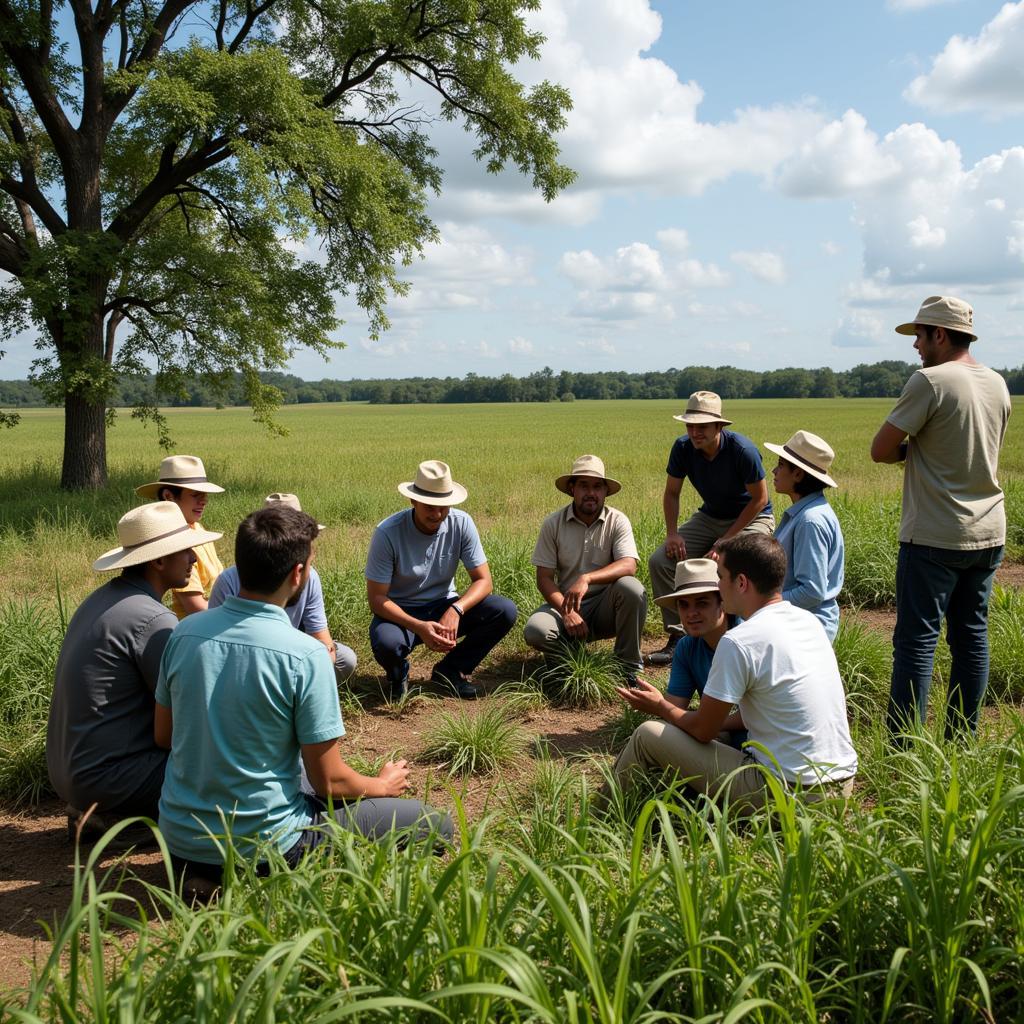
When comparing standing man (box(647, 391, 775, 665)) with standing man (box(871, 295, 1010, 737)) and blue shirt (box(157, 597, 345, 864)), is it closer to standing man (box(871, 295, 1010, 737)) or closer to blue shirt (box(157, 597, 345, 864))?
standing man (box(871, 295, 1010, 737))

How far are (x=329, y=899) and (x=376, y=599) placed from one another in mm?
3339

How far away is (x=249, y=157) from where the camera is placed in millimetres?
13672

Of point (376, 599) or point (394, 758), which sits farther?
point (376, 599)

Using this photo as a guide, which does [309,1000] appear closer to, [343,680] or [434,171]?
[343,680]

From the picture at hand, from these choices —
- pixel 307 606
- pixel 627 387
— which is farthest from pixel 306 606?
pixel 627 387

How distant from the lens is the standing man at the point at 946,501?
13.5ft

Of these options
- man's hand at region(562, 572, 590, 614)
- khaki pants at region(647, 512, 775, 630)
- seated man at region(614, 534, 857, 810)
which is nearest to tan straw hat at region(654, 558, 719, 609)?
seated man at region(614, 534, 857, 810)

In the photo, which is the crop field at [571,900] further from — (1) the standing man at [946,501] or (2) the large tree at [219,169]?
(2) the large tree at [219,169]

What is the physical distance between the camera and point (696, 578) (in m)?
4.03

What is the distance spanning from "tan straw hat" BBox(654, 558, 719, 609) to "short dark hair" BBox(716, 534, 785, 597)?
22.7 inches

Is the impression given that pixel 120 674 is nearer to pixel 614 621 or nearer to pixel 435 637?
pixel 435 637

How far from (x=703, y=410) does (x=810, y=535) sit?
2087 mm

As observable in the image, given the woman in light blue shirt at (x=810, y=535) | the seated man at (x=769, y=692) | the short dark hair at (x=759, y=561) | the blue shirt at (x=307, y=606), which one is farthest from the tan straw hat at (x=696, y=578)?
the blue shirt at (x=307, y=606)

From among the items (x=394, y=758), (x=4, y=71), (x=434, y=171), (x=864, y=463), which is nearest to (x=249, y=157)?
(x=4, y=71)
